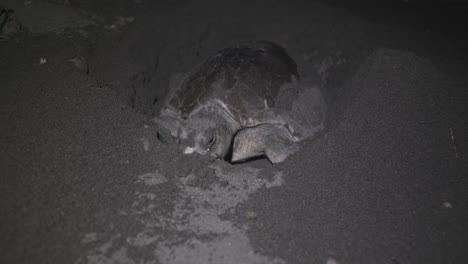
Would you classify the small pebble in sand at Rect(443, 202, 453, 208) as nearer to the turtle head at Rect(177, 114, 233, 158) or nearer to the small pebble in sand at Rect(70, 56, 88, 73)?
the turtle head at Rect(177, 114, 233, 158)

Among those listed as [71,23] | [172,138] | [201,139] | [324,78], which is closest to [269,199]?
[201,139]

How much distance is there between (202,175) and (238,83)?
4.64ft

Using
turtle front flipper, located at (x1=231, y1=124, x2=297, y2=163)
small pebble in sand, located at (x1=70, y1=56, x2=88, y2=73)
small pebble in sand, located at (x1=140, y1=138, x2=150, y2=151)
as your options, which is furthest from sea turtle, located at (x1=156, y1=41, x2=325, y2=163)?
small pebble in sand, located at (x1=70, y1=56, x2=88, y2=73)

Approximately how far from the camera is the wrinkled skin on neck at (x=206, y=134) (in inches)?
102

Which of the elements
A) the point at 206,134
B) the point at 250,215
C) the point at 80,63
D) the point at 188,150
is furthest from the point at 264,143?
the point at 80,63

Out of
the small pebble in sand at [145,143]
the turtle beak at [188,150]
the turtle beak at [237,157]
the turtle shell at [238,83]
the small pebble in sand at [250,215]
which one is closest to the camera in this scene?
the small pebble in sand at [250,215]

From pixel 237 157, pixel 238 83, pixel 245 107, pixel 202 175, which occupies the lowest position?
pixel 237 157

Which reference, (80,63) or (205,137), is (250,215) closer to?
(205,137)

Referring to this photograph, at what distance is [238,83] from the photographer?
326 centimetres

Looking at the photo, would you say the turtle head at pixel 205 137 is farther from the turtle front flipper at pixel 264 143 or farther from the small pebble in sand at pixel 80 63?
the small pebble in sand at pixel 80 63

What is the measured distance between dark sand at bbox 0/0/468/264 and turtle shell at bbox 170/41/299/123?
63 cm

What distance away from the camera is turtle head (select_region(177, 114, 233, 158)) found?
2.60 meters

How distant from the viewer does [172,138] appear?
2.80 m

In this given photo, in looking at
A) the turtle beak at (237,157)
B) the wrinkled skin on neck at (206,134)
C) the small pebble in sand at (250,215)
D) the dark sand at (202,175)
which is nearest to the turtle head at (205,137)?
the wrinkled skin on neck at (206,134)
